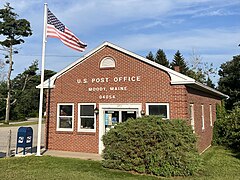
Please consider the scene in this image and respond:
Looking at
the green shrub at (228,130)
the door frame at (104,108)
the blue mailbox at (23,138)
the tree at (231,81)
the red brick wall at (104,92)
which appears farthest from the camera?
the tree at (231,81)

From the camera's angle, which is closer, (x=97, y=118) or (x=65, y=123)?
(x=97, y=118)

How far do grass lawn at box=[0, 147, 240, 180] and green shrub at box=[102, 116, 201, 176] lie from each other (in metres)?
0.38

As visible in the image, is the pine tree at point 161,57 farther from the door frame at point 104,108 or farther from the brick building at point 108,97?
the door frame at point 104,108

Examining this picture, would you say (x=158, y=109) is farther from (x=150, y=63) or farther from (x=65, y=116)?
(x=65, y=116)

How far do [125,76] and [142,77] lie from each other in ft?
3.01

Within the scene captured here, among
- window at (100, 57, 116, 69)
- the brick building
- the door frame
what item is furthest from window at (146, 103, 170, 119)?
window at (100, 57, 116, 69)

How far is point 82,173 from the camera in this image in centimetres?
845

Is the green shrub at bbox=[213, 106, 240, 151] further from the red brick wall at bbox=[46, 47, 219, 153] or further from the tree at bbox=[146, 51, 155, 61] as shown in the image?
the tree at bbox=[146, 51, 155, 61]

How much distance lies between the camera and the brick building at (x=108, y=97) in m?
11.8

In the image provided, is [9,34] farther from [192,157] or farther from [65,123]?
[192,157]

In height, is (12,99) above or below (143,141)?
above

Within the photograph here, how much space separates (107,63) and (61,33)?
2.78 meters

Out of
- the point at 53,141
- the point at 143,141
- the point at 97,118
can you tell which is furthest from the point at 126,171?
the point at 53,141

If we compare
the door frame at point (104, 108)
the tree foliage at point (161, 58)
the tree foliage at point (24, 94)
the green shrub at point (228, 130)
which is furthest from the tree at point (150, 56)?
the door frame at point (104, 108)
